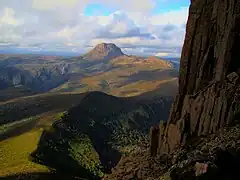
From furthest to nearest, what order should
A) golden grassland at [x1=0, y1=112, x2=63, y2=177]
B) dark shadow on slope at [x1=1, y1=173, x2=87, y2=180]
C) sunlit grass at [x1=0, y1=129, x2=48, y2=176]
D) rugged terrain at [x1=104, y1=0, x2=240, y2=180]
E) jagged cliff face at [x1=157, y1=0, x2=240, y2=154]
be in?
sunlit grass at [x1=0, y1=129, x2=48, y2=176] → golden grassland at [x1=0, y1=112, x2=63, y2=177] → dark shadow on slope at [x1=1, y1=173, x2=87, y2=180] → jagged cliff face at [x1=157, y1=0, x2=240, y2=154] → rugged terrain at [x1=104, y1=0, x2=240, y2=180]

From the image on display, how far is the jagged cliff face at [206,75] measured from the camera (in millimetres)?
68125

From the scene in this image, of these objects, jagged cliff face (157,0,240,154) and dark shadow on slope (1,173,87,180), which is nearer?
jagged cliff face (157,0,240,154)

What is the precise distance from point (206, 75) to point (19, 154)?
99.3 metres

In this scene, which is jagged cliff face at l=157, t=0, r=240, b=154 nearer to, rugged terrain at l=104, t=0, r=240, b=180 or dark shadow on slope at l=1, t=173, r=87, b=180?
rugged terrain at l=104, t=0, r=240, b=180

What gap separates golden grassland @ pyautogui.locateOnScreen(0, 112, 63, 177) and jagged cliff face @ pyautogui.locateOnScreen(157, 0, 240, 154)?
6318 centimetres

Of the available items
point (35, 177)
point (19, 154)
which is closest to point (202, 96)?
point (35, 177)

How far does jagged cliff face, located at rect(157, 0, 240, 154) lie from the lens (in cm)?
6812

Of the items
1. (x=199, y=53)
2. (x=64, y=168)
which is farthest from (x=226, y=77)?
(x=64, y=168)

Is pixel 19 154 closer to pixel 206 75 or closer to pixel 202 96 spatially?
pixel 206 75

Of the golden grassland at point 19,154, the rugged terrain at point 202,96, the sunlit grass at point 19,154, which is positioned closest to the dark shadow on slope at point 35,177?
the golden grassland at point 19,154

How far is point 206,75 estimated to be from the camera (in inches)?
3093

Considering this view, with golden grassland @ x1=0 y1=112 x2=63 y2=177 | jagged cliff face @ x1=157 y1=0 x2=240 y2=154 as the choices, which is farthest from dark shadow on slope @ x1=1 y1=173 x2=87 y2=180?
jagged cliff face @ x1=157 y1=0 x2=240 y2=154

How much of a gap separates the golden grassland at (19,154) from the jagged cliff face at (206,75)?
2487 inches

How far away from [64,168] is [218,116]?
370 ft
